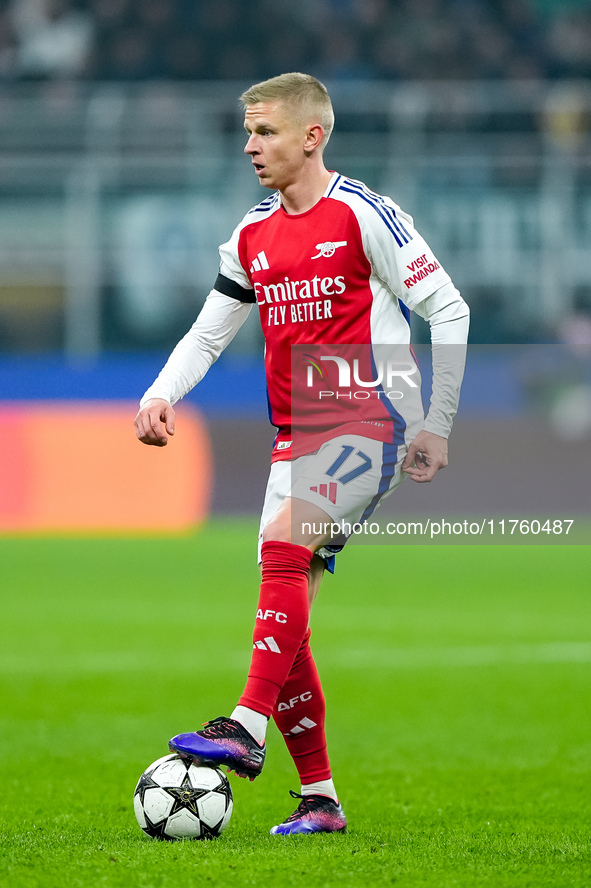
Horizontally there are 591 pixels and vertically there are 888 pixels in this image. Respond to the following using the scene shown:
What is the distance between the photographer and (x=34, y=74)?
17.0 m

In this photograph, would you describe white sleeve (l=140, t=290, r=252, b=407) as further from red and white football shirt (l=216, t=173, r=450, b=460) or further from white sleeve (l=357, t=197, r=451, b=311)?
white sleeve (l=357, t=197, r=451, b=311)

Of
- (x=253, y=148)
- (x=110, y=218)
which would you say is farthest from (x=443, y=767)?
(x=110, y=218)

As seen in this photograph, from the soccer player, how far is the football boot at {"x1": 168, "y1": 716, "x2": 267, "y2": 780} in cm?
23

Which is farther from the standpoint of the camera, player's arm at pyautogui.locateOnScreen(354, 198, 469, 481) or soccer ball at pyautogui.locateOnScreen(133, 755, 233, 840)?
player's arm at pyautogui.locateOnScreen(354, 198, 469, 481)

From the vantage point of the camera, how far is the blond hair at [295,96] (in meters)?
3.49

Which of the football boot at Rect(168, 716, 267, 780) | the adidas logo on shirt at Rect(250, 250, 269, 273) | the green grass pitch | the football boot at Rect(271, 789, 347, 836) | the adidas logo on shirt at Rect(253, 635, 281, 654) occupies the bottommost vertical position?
the green grass pitch

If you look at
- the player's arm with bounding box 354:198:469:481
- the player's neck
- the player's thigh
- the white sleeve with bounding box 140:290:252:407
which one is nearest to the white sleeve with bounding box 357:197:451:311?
the player's arm with bounding box 354:198:469:481

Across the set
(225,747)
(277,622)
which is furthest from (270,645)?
(225,747)

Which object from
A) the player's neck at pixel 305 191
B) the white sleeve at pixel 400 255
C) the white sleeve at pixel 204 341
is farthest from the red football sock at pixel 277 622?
the player's neck at pixel 305 191

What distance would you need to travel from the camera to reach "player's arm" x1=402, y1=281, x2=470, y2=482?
343 centimetres

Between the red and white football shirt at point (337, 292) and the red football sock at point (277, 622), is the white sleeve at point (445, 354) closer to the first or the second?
the red and white football shirt at point (337, 292)

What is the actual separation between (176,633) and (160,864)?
16.9 feet

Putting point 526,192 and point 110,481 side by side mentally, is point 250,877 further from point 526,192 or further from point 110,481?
point 526,192

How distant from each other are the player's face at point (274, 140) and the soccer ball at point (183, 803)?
1.56 meters
